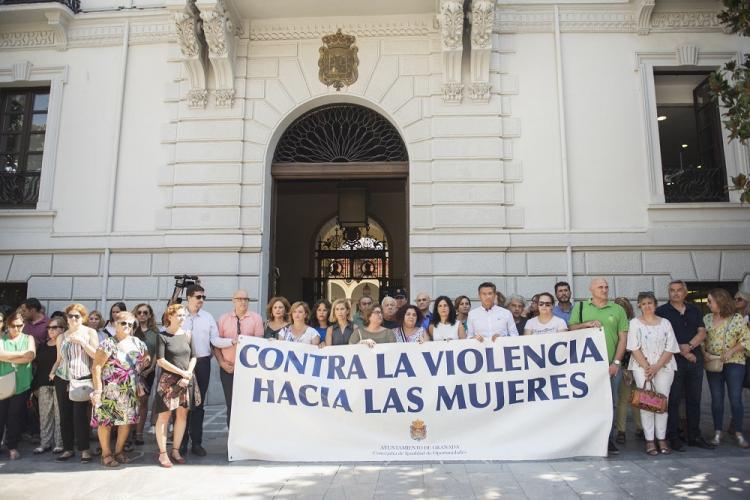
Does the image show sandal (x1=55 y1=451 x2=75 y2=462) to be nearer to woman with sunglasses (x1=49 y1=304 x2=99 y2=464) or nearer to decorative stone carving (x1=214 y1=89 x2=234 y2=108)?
woman with sunglasses (x1=49 y1=304 x2=99 y2=464)

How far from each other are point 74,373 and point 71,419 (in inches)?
23.6

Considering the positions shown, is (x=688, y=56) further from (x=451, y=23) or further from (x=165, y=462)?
(x=165, y=462)

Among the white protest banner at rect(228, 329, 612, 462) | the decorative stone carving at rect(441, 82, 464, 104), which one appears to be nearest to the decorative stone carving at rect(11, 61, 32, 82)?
the decorative stone carving at rect(441, 82, 464, 104)

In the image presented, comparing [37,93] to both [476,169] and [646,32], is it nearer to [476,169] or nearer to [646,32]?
[476,169]

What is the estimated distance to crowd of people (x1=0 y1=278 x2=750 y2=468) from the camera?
5887 millimetres

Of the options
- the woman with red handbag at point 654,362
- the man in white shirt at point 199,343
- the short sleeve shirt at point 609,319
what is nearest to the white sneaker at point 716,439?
the woman with red handbag at point 654,362

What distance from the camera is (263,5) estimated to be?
10.1m

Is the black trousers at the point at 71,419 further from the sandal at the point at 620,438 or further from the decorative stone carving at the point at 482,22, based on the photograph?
the decorative stone carving at the point at 482,22

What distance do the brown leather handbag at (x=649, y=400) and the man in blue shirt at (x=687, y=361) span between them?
0.47m

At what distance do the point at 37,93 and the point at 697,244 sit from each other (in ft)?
43.6

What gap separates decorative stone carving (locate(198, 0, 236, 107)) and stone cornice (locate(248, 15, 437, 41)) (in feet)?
2.11

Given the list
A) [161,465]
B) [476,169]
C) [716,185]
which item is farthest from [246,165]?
[716,185]

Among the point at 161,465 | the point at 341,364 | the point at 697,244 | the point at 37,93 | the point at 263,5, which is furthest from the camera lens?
the point at 37,93

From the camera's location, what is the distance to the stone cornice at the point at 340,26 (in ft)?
33.9
